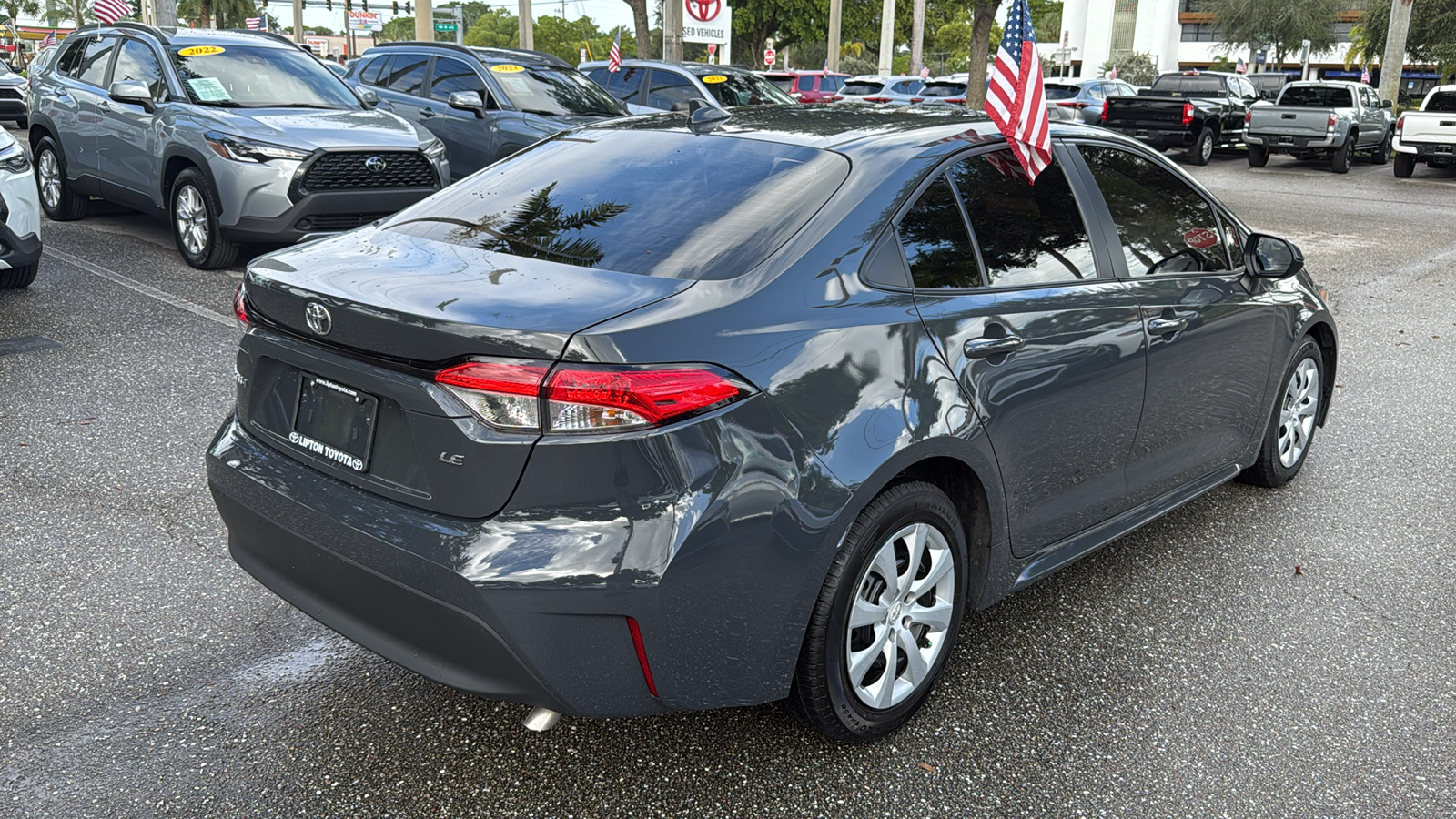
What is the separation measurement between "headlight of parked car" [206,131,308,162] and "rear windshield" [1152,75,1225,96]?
70.9 ft

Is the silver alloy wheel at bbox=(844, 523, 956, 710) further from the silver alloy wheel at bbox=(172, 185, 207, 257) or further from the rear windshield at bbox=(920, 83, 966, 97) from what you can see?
the rear windshield at bbox=(920, 83, 966, 97)

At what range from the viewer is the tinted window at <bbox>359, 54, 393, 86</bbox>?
1373 centimetres

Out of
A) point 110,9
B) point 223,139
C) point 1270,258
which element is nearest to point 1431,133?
point 1270,258

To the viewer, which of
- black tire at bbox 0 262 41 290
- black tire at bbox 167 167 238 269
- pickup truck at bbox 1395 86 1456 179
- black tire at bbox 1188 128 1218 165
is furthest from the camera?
black tire at bbox 1188 128 1218 165

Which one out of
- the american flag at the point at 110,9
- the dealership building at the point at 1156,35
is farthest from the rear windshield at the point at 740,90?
the dealership building at the point at 1156,35

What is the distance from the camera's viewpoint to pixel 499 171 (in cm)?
366

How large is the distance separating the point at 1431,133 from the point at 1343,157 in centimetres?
158

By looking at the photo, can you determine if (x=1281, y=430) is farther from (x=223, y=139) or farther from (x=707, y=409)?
(x=223, y=139)

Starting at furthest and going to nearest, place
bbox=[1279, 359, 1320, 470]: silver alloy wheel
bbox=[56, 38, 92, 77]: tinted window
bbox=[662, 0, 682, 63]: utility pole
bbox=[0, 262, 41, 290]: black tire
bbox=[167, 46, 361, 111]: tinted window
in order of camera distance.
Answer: bbox=[662, 0, 682, 63]: utility pole, bbox=[56, 38, 92, 77]: tinted window, bbox=[167, 46, 361, 111]: tinted window, bbox=[0, 262, 41, 290]: black tire, bbox=[1279, 359, 1320, 470]: silver alloy wheel

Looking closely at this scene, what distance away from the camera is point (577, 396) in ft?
7.75

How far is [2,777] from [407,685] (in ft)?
3.12

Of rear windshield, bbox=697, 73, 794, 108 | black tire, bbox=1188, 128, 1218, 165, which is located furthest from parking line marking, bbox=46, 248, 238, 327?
black tire, bbox=1188, 128, 1218, 165

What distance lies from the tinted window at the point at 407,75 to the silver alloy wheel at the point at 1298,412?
10.5 m

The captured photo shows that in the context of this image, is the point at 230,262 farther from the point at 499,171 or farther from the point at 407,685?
the point at 407,685
